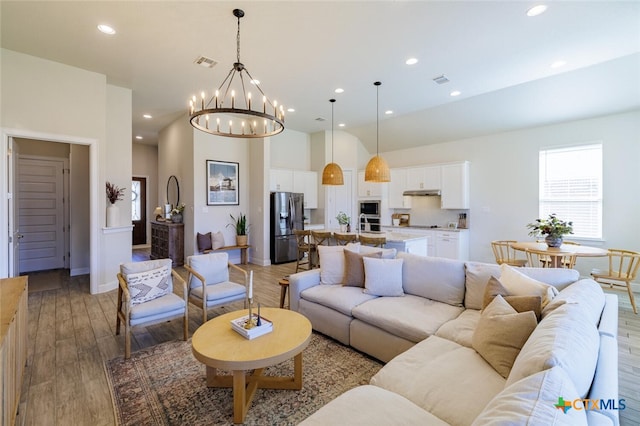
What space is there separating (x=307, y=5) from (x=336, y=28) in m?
0.48

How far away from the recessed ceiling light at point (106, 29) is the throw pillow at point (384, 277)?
3.88 m

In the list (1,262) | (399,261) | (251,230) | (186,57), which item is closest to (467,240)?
(399,261)

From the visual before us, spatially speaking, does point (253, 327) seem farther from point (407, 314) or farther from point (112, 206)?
point (112, 206)

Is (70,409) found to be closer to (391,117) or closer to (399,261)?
(399,261)

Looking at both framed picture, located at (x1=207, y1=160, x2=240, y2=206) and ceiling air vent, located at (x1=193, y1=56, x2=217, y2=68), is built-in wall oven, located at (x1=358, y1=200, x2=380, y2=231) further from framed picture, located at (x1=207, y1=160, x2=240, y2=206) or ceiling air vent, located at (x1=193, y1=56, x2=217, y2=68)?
ceiling air vent, located at (x1=193, y1=56, x2=217, y2=68)

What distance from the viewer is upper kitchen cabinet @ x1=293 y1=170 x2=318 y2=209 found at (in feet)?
24.6

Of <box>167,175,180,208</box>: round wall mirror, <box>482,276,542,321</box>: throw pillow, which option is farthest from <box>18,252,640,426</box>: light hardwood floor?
<box>167,175,180,208</box>: round wall mirror

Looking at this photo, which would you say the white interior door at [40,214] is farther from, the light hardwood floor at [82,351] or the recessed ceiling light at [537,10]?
the recessed ceiling light at [537,10]

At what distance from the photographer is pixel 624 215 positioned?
4680 millimetres

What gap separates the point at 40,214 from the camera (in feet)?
18.4

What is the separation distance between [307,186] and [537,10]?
5.65 metres

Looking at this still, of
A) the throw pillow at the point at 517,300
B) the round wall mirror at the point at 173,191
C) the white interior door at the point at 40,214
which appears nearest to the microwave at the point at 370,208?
the round wall mirror at the point at 173,191

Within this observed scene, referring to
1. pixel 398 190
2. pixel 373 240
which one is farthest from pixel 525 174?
pixel 373 240

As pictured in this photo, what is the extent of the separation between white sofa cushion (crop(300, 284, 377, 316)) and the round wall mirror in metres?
4.98
